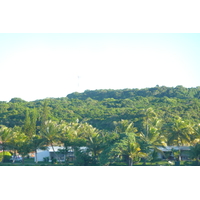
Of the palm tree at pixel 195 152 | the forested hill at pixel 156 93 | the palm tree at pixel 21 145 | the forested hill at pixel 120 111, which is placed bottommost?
the palm tree at pixel 195 152

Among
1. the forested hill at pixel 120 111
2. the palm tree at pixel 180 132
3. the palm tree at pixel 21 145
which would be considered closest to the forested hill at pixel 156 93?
the forested hill at pixel 120 111

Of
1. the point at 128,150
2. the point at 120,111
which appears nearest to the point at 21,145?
the point at 128,150

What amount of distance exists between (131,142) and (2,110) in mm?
23024

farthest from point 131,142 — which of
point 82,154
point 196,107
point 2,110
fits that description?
point 2,110

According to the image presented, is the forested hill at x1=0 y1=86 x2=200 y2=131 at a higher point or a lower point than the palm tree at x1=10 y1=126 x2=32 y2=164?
higher

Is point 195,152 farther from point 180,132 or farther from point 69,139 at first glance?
point 69,139

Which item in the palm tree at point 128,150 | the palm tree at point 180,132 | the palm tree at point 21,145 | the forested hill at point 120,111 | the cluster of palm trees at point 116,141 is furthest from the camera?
the forested hill at point 120,111

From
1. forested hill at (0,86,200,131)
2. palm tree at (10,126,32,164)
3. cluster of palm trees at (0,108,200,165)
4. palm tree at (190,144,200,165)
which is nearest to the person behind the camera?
cluster of palm trees at (0,108,200,165)

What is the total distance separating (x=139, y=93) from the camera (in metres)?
48.5

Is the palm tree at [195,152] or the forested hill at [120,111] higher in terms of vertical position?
the forested hill at [120,111]

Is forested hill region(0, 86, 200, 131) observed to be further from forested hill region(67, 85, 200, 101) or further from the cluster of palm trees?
the cluster of palm trees

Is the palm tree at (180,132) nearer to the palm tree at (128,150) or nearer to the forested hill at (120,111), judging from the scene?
the palm tree at (128,150)

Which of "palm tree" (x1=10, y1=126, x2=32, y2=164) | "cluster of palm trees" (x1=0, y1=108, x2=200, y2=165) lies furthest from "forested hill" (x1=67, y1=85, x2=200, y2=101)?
"palm tree" (x1=10, y1=126, x2=32, y2=164)
